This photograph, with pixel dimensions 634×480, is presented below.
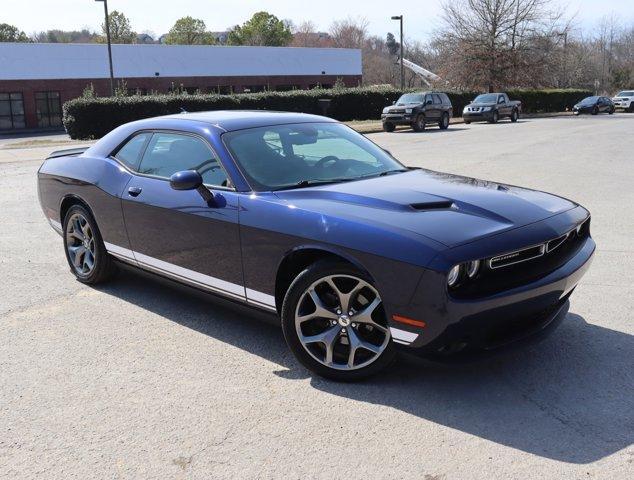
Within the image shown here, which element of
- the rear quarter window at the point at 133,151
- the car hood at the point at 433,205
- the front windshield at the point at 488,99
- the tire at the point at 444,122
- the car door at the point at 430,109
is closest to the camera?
the car hood at the point at 433,205

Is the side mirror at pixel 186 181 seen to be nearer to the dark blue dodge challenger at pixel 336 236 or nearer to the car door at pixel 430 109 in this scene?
the dark blue dodge challenger at pixel 336 236

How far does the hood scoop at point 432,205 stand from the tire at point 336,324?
0.54m

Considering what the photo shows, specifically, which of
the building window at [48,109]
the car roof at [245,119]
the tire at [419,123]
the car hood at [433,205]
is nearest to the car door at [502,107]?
the tire at [419,123]

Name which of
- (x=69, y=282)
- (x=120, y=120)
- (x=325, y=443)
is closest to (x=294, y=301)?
(x=325, y=443)

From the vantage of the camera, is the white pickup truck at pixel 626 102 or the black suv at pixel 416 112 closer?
the black suv at pixel 416 112

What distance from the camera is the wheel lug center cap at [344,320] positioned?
372cm

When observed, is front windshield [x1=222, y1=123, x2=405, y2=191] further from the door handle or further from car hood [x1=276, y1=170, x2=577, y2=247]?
the door handle

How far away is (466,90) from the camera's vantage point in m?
50.1

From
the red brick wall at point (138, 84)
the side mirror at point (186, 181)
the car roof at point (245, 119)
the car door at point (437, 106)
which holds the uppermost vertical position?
the red brick wall at point (138, 84)

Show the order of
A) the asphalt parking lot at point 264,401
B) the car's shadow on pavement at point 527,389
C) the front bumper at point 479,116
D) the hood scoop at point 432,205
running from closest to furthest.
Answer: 1. the asphalt parking lot at point 264,401
2. the car's shadow on pavement at point 527,389
3. the hood scoop at point 432,205
4. the front bumper at point 479,116

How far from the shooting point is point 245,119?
489 centimetres

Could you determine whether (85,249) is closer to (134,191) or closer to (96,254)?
(96,254)

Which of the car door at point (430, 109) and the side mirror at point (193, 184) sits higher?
the car door at point (430, 109)

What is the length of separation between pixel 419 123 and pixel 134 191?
25.1m
